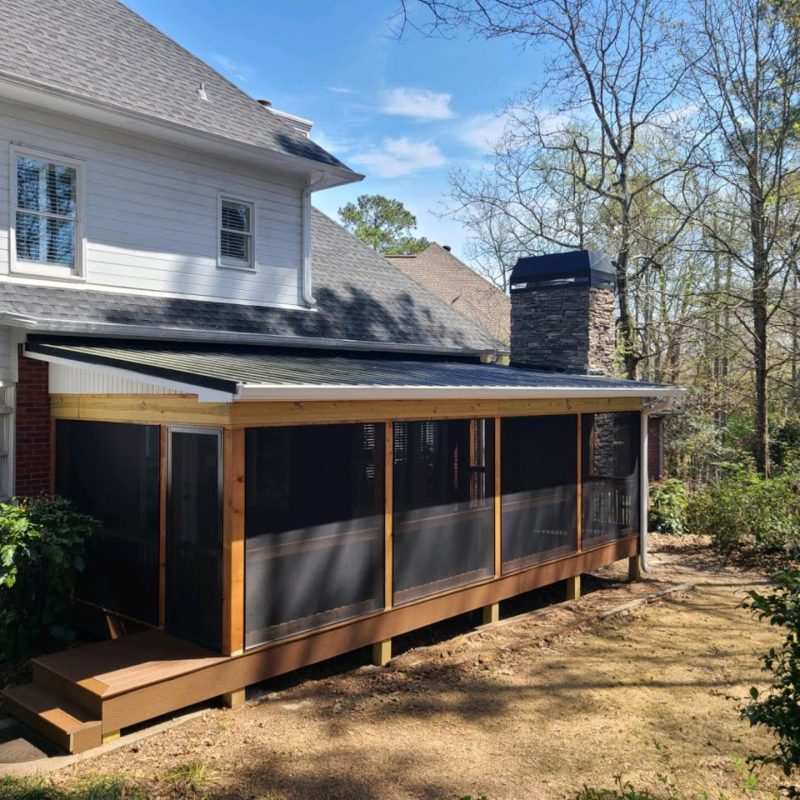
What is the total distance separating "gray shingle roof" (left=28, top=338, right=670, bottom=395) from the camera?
5.42m

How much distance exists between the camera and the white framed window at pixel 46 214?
24.6ft

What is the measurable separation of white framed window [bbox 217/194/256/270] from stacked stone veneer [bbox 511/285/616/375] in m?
5.51

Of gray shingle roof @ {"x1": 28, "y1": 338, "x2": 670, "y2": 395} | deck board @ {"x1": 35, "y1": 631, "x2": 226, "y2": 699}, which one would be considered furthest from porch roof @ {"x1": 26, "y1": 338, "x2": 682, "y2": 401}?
deck board @ {"x1": 35, "y1": 631, "x2": 226, "y2": 699}

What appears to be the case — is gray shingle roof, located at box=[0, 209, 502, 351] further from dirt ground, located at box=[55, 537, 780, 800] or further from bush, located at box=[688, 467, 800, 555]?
bush, located at box=[688, 467, 800, 555]

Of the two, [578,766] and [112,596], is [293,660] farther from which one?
[578,766]

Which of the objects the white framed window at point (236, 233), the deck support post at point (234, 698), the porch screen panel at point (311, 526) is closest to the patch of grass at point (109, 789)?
the deck support post at point (234, 698)

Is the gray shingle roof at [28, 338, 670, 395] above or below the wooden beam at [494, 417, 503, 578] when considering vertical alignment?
above

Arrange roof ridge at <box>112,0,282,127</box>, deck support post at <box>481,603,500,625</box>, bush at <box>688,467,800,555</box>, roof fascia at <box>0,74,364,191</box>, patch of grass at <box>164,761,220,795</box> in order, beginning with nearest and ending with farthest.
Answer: patch of grass at <box>164,761,220,795</box> → roof fascia at <box>0,74,364,191</box> → deck support post at <box>481,603,500,625</box> → roof ridge at <box>112,0,282,127</box> → bush at <box>688,467,800,555</box>

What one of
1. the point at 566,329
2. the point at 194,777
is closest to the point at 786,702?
the point at 194,777

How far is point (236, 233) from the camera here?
958 cm

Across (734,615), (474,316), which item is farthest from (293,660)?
(474,316)

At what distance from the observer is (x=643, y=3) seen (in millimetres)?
16516

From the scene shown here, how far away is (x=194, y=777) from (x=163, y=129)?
681 cm

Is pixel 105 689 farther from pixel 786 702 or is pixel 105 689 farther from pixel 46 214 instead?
pixel 46 214
